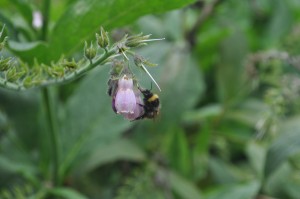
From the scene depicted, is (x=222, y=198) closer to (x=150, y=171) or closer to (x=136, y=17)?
(x=150, y=171)

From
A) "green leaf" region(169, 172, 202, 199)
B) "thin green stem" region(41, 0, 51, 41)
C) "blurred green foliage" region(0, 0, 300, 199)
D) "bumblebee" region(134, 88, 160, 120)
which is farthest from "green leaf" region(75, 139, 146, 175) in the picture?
"bumblebee" region(134, 88, 160, 120)

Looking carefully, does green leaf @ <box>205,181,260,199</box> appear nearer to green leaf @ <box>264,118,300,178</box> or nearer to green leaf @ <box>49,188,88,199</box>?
green leaf @ <box>264,118,300,178</box>

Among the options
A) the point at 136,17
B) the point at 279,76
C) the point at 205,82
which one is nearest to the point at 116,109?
the point at 136,17

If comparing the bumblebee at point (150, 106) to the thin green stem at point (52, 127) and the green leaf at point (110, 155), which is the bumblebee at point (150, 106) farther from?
the green leaf at point (110, 155)

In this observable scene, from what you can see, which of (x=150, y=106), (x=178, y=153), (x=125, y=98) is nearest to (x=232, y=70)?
(x=178, y=153)

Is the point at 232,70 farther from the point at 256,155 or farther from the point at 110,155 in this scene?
the point at 110,155

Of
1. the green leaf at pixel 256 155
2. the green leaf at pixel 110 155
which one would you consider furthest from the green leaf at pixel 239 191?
the green leaf at pixel 110 155
